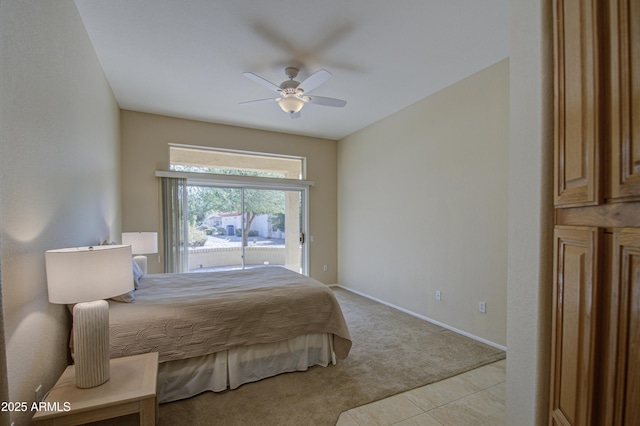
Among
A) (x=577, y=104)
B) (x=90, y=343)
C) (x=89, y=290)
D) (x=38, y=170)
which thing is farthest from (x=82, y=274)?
(x=577, y=104)

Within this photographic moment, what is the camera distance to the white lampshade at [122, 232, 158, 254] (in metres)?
3.43

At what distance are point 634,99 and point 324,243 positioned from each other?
5.17 meters

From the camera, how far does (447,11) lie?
7.28 feet

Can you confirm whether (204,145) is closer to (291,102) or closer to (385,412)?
(291,102)

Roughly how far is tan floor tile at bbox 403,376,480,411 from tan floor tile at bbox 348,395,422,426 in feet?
0.27

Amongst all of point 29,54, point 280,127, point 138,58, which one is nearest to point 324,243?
point 280,127

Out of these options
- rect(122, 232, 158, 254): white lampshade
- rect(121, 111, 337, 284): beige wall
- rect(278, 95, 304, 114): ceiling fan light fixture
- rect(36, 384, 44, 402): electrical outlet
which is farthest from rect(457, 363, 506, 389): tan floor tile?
rect(122, 232, 158, 254): white lampshade

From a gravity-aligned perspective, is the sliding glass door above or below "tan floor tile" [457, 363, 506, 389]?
above

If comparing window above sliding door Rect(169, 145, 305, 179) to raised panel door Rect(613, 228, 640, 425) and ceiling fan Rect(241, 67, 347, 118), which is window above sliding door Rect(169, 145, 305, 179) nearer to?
ceiling fan Rect(241, 67, 347, 118)

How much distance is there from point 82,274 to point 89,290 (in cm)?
9

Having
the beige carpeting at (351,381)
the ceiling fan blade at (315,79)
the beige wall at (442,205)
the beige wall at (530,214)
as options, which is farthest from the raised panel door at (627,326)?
the beige wall at (442,205)

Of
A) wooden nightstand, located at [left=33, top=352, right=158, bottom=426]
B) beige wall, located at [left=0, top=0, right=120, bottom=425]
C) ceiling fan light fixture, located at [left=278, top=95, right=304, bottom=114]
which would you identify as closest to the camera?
beige wall, located at [left=0, top=0, right=120, bottom=425]

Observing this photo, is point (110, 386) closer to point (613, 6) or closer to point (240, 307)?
point (240, 307)

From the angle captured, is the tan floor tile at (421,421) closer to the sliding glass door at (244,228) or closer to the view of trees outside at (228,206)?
the sliding glass door at (244,228)
